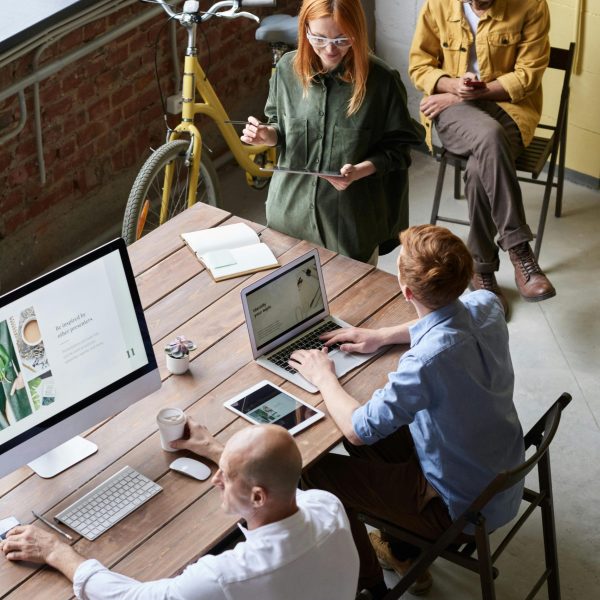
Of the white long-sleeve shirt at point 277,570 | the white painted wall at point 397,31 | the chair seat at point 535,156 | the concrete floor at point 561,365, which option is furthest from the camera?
the white painted wall at point 397,31

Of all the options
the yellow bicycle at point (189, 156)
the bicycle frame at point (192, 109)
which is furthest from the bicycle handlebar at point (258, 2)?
the bicycle frame at point (192, 109)

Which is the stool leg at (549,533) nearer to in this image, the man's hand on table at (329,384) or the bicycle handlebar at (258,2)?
the man's hand on table at (329,384)

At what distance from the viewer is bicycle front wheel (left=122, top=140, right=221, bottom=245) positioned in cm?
433

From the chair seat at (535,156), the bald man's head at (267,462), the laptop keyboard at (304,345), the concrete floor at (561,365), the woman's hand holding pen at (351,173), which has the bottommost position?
the concrete floor at (561,365)

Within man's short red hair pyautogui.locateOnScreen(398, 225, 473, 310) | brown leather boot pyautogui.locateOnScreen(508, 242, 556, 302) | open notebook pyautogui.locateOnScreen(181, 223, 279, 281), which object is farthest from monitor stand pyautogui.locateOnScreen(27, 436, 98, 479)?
brown leather boot pyautogui.locateOnScreen(508, 242, 556, 302)

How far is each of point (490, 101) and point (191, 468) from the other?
259cm

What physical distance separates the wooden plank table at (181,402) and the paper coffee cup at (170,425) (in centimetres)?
5

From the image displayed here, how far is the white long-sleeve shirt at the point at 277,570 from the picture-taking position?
7.00ft

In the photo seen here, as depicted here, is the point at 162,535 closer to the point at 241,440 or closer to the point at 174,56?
the point at 241,440

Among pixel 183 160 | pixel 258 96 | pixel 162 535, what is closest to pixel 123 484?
pixel 162 535

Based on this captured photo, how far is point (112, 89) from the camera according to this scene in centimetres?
484

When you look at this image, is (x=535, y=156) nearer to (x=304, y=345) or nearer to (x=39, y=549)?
(x=304, y=345)

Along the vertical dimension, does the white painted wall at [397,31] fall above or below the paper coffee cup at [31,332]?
below

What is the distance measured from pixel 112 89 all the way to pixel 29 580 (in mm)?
2928
